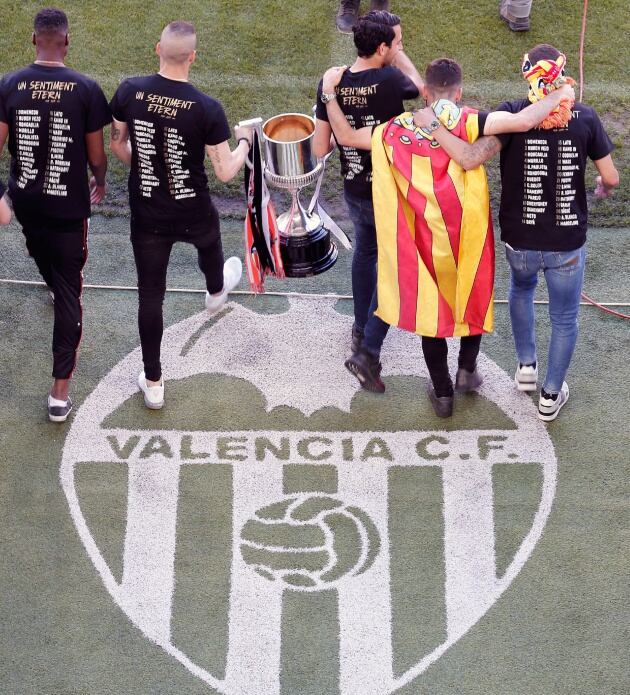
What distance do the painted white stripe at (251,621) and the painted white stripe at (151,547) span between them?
28cm

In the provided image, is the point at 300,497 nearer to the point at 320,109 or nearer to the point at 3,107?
the point at 320,109

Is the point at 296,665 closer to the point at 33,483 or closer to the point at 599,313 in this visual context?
the point at 33,483

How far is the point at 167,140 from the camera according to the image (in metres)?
4.88

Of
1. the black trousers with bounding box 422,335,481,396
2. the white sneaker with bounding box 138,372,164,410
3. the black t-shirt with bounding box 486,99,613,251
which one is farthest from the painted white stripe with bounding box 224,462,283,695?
the black t-shirt with bounding box 486,99,613,251

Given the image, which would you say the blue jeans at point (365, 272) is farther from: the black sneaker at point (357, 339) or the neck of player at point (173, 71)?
the neck of player at point (173, 71)

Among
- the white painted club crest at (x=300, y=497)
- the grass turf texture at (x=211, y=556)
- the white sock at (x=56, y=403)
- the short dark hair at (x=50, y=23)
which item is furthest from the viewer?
the white sock at (x=56, y=403)

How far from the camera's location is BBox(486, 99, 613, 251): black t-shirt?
479cm

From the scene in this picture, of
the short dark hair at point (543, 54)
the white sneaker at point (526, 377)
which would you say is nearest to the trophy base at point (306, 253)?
the white sneaker at point (526, 377)

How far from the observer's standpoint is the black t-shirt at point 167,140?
4.80 metres

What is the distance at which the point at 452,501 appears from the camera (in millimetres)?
5117

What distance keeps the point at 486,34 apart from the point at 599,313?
3038 millimetres

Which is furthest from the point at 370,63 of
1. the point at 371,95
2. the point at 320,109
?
the point at 320,109

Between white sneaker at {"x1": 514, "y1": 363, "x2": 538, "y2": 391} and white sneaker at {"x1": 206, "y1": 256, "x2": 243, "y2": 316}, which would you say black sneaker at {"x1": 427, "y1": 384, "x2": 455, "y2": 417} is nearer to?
white sneaker at {"x1": 514, "y1": 363, "x2": 538, "y2": 391}

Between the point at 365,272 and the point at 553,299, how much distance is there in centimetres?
96
